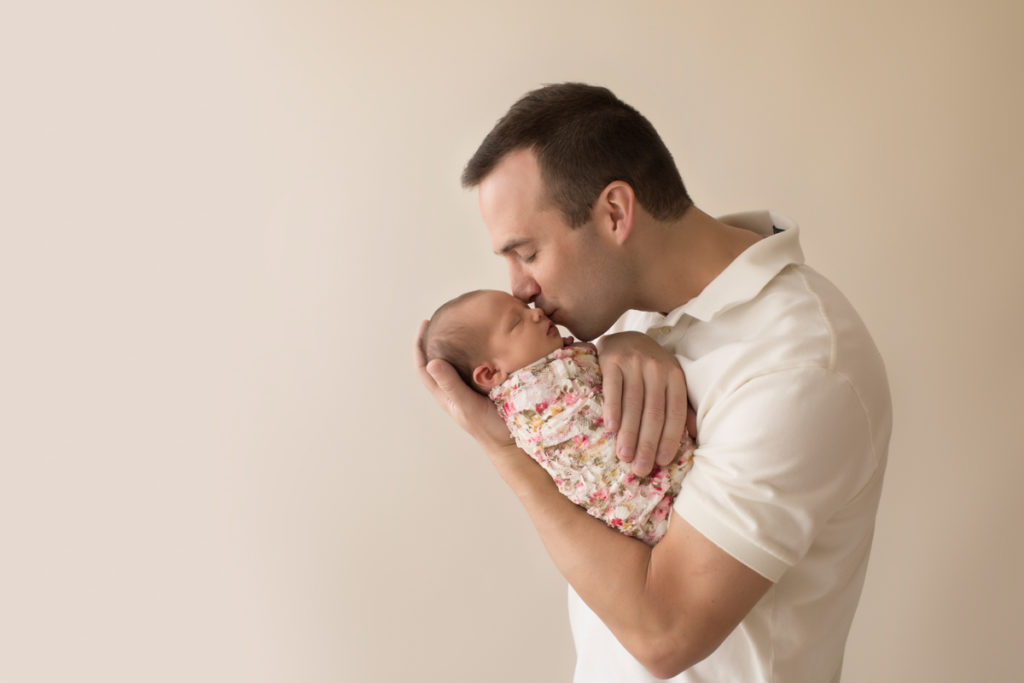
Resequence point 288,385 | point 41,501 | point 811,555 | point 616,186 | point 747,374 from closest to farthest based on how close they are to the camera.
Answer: point 747,374, point 811,555, point 616,186, point 41,501, point 288,385

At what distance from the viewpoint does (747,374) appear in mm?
1335

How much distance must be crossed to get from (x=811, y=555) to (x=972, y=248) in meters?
1.27

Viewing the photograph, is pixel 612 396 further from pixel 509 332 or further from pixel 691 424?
pixel 509 332

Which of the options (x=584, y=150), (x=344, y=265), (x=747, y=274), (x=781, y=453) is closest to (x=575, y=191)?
(x=584, y=150)

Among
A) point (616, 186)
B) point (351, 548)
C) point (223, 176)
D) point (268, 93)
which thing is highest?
point (268, 93)

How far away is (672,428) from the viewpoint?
141cm

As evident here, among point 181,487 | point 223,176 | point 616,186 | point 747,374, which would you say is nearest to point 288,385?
point 181,487

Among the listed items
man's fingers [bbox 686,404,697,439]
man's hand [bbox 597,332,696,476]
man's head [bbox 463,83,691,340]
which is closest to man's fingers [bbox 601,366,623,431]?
man's hand [bbox 597,332,696,476]

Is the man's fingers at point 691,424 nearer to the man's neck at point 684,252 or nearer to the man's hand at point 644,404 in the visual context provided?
the man's hand at point 644,404

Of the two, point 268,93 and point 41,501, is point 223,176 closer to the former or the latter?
point 268,93

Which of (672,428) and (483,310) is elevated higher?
(483,310)

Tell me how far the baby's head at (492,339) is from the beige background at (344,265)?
0.81m

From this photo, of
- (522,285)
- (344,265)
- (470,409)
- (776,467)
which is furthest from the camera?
(344,265)

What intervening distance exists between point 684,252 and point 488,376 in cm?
43
